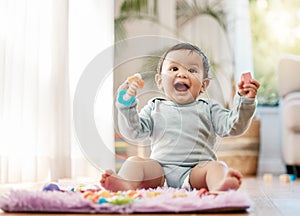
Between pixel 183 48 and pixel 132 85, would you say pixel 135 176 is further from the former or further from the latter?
pixel 183 48

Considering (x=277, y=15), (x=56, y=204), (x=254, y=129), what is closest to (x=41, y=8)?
(x=254, y=129)

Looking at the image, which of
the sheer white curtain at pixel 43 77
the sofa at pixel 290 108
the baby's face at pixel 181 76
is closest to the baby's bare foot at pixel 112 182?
the baby's face at pixel 181 76

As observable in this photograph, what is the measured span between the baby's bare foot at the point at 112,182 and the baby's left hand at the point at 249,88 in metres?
0.34

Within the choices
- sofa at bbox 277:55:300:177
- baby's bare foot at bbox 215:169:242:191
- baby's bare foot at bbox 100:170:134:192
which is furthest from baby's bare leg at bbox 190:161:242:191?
sofa at bbox 277:55:300:177

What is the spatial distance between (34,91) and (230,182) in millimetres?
1335

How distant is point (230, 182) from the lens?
42.3 inches

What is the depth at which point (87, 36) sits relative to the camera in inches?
95.3

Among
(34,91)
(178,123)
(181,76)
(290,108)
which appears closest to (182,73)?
(181,76)

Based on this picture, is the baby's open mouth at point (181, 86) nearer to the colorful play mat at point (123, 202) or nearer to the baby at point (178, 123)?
the baby at point (178, 123)

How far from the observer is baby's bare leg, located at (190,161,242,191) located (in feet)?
3.54

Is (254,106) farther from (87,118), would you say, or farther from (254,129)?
(254,129)

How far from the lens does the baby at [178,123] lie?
1.25m

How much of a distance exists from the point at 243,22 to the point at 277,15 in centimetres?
36

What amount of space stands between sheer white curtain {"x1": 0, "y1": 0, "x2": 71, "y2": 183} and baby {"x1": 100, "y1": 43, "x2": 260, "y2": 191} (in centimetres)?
94
